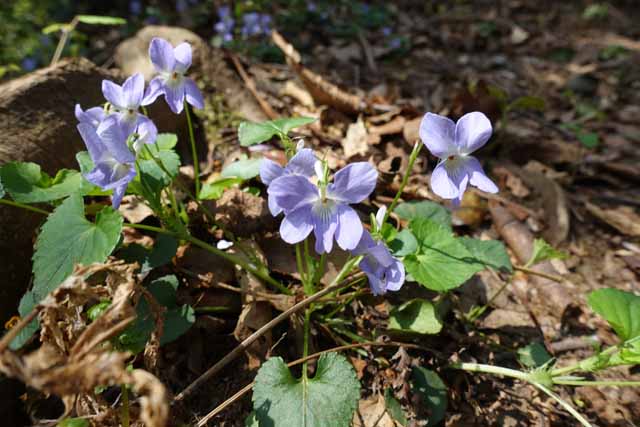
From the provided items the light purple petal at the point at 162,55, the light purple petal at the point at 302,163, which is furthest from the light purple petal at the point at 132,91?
the light purple petal at the point at 302,163

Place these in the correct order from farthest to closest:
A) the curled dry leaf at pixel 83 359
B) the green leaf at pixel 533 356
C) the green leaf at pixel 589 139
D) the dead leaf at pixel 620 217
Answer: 1. the green leaf at pixel 589 139
2. the dead leaf at pixel 620 217
3. the green leaf at pixel 533 356
4. the curled dry leaf at pixel 83 359

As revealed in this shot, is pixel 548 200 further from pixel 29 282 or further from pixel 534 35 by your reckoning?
pixel 534 35

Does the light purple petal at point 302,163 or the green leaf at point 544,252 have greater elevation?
the light purple petal at point 302,163

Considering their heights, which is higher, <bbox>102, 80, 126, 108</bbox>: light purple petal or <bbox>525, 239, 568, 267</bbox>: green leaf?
<bbox>102, 80, 126, 108</bbox>: light purple petal

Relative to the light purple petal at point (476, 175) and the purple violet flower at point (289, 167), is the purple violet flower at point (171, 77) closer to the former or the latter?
the purple violet flower at point (289, 167)

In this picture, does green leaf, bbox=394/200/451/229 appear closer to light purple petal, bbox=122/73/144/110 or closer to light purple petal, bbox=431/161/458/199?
light purple petal, bbox=431/161/458/199

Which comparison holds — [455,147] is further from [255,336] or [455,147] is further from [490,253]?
[255,336]

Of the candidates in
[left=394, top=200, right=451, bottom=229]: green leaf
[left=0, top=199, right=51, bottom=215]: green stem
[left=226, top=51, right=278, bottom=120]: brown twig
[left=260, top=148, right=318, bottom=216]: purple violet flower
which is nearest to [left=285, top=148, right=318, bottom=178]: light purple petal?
[left=260, top=148, right=318, bottom=216]: purple violet flower

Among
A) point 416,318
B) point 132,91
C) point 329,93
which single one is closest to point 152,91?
point 132,91
